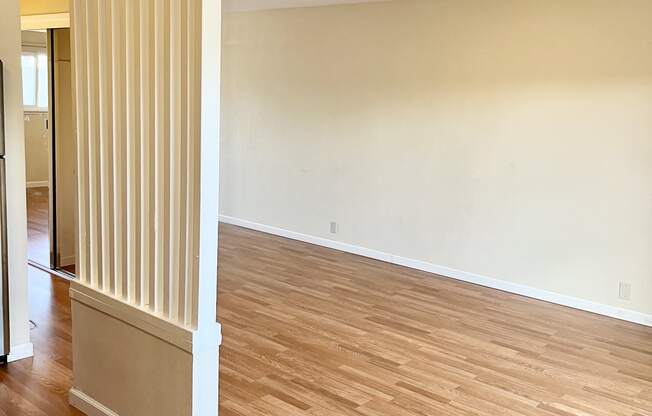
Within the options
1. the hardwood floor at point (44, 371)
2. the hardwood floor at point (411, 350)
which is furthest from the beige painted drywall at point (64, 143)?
the hardwood floor at point (411, 350)

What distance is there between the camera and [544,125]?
5008 millimetres

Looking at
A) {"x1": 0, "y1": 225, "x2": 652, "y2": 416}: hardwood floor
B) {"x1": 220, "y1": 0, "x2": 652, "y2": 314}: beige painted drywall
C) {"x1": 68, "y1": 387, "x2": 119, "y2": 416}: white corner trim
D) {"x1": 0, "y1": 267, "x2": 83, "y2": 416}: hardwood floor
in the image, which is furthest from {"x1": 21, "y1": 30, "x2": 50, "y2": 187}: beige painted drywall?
{"x1": 68, "y1": 387, "x2": 119, "y2": 416}: white corner trim

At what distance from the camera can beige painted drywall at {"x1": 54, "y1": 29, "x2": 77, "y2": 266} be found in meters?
5.10

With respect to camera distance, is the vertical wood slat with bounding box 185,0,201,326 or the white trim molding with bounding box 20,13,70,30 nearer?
the vertical wood slat with bounding box 185,0,201,326

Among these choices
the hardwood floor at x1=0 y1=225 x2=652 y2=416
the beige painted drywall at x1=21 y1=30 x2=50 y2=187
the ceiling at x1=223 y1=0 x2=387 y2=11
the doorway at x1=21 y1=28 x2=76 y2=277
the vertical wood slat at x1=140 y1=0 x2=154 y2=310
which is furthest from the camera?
the beige painted drywall at x1=21 y1=30 x2=50 y2=187

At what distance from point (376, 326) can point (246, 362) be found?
3.64ft

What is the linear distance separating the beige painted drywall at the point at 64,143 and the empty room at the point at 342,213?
0.29 feet

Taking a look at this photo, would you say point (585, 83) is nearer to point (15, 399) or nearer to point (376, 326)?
point (376, 326)

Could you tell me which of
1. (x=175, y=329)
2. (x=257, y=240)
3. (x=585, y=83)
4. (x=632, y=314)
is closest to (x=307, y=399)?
(x=175, y=329)

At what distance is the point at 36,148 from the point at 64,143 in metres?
5.27

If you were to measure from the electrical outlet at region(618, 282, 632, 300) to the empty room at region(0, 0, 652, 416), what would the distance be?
2cm

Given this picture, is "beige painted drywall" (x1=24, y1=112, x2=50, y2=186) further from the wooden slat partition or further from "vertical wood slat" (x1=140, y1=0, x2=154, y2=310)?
"vertical wood slat" (x1=140, y1=0, x2=154, y2=310)

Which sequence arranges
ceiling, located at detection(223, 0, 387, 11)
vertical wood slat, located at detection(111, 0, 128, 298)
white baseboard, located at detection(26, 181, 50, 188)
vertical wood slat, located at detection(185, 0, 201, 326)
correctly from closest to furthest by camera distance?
vertical wood slat, located at detection(185, 0, 201, 326) < vertical wood slat, located at detection(111, 0, 128, 298) < ceiling, located at detection(223, 0, 387, 11) < white baseboard, located at detection(26, 181, 50, 188)

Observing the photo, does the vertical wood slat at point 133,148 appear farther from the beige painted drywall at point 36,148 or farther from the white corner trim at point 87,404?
the beige painted drywall at point 36,148
